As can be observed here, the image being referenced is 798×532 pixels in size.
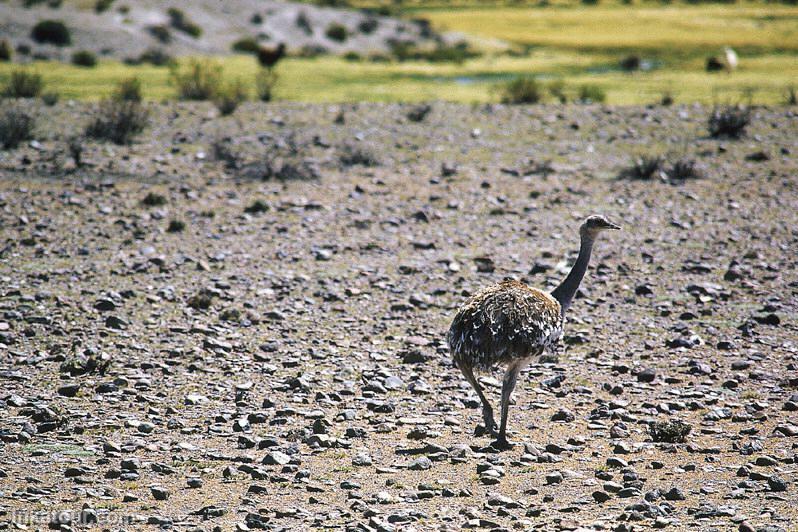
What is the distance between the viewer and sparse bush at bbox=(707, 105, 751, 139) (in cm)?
2603

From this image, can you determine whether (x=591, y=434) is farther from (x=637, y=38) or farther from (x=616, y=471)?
(x=637, y=38)

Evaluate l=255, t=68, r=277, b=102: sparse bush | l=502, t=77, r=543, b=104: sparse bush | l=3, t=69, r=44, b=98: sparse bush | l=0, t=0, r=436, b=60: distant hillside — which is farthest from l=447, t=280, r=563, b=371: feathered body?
l=0, t=0, r=436, b=60: distant hillside

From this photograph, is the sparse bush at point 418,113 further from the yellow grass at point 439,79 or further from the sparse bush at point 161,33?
the sparse bush at point 161,33

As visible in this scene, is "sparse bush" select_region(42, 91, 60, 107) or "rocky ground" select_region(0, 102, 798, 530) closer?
"rocky ground" select_region(0, 102, 798, 530)

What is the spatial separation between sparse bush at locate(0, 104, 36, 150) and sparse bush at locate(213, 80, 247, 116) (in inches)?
193

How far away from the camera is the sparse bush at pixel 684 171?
73.4 ft

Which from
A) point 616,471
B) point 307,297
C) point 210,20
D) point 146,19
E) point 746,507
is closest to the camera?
point 746,507

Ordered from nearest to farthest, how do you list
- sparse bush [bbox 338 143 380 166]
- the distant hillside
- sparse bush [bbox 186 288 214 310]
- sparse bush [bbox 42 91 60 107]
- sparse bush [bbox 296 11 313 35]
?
sparse bush [bbox 186 288 214 310]
sparse bush [bbox 338 143 380 166]
sparse bush [bbox 42 91 60 107]
the distant hillside
sparse bush [bbox 296 11 313 35]

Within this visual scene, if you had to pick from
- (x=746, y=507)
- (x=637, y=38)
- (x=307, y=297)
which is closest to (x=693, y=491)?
(x=746, y=507)

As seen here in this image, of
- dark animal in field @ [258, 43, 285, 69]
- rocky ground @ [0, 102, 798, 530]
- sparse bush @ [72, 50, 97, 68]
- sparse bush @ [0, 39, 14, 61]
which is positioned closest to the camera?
rocky ground @ [0, 102, 798, 530]

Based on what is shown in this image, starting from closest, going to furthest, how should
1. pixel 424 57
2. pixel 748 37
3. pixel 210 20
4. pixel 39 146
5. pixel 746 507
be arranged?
pixel 746 507
pixel 39 146
pixel 424 57
pixel 210 20
pixel 748 37

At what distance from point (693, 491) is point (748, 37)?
59.4 m

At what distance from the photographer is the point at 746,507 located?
8.31 meters

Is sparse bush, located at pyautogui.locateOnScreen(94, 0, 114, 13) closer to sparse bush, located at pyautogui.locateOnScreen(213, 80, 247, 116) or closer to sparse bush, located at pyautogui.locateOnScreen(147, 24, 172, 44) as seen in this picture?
sparse bush, located at pyautogui.locateOnScreen(147, 24, 172, 44)
